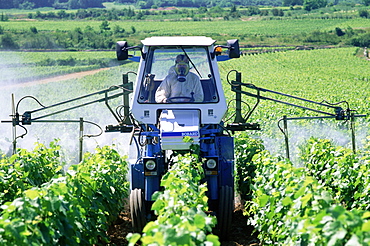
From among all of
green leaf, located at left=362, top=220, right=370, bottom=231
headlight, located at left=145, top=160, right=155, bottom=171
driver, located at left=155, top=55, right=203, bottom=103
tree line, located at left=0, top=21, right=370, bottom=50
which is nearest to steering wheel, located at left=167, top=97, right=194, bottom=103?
driver, located at left=155, top=55, right=203, bottom=103

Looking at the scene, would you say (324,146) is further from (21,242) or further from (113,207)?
(21,242)

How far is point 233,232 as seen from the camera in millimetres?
9141

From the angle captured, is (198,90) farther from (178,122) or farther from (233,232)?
(233,232)

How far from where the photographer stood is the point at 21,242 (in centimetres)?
524

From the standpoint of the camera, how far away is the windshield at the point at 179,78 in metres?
8.77

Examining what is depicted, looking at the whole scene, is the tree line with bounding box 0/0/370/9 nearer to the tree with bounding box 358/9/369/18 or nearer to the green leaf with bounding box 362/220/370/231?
the tree with bounding box 358/9/369/18

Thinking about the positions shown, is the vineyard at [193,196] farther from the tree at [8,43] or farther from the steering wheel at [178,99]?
the tree at [8,43]

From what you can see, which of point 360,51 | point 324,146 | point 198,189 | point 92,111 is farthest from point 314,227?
point 360,51

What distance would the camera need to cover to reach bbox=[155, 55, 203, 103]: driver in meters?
8.73

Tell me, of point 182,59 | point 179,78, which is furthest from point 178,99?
point 182,59

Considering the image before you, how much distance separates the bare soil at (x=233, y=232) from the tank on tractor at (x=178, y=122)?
676 mm

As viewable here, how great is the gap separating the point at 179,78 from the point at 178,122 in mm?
964

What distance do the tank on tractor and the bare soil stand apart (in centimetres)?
68

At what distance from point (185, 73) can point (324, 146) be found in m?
2.66
